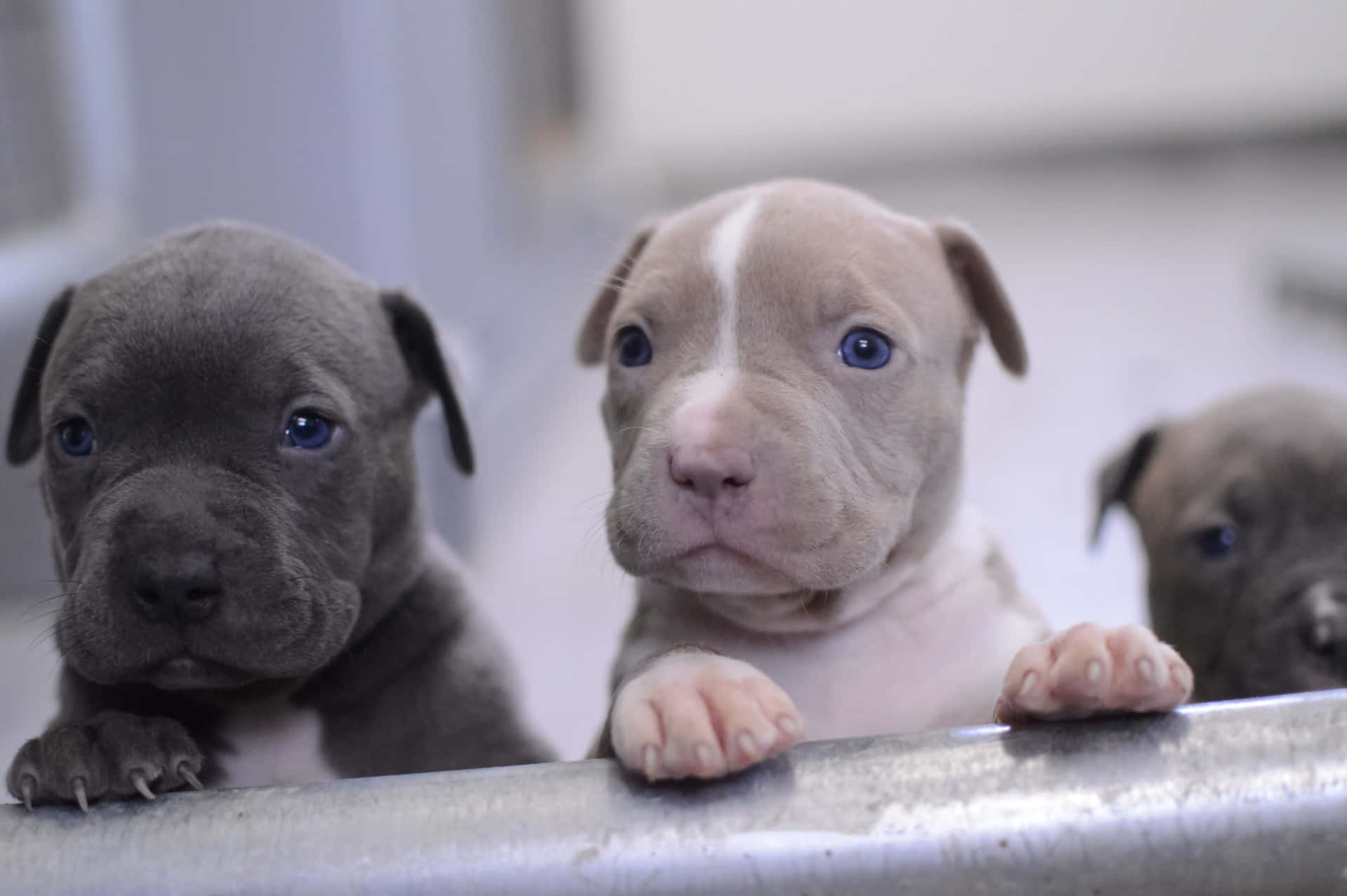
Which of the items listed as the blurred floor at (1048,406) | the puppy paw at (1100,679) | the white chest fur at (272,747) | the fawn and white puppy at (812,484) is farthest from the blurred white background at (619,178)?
the puppy paw at (1100,679)

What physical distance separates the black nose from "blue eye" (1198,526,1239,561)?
1977 millimetres

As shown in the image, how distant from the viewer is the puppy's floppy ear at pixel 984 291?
8.50 ft

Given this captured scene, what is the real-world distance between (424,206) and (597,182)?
7.81 m

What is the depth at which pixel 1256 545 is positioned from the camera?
2.70 m

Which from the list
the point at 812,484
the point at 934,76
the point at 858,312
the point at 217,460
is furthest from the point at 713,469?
the point at 934,76

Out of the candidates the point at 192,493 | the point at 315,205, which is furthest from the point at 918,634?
the point at 315,205

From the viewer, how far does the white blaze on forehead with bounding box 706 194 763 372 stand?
2201mm

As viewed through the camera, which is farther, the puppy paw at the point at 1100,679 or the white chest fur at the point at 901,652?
the white chest fur at the point at 901,652

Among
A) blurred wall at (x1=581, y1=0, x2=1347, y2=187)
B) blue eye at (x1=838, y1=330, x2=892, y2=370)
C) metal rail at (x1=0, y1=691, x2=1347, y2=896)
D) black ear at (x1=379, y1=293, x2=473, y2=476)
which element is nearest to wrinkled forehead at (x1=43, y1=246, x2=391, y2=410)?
black ear at (x1=379, y1=293, x2=473, y2=476)

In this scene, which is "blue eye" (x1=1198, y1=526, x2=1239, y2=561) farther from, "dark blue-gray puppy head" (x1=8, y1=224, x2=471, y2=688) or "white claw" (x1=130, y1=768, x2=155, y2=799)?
"white claw" (x1=130, y1=768, x2=155, y2=799)

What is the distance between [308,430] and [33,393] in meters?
0.59

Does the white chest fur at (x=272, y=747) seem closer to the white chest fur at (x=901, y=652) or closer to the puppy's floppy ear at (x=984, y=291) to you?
the white chest fur at (x=901, y=652)

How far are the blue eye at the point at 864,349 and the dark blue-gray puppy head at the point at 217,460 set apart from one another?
0.81m

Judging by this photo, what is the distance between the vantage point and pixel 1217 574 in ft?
9.02
